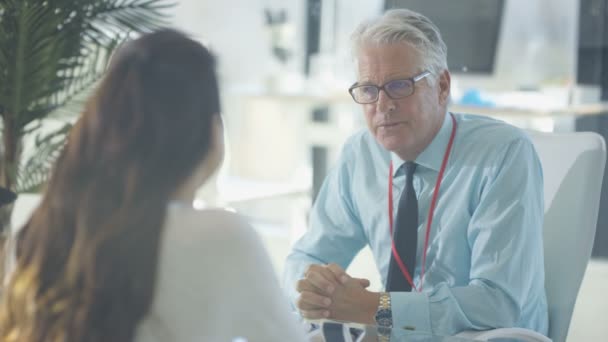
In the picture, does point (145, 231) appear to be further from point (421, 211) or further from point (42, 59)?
point (42, 59)

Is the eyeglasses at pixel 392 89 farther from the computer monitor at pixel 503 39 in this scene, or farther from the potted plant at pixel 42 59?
the computer monitor at pixel 503 39

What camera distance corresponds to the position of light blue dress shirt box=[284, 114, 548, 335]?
1722 millimetres

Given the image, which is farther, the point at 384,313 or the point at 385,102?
the point at 385,102

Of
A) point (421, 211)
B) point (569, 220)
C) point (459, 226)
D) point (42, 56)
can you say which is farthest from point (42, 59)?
point (569, 220)

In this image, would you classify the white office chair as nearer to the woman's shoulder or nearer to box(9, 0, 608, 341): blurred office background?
the woman's shoulder

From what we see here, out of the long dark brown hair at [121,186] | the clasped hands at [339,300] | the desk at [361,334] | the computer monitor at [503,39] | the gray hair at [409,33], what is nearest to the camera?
the long dark brown hair at [121,186]

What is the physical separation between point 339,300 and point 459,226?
1.11ft

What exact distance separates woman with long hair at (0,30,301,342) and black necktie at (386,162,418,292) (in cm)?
92

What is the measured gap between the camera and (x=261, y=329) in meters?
1.00

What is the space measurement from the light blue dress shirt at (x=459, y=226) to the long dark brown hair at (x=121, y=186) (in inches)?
34.6

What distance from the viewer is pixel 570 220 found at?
1909 mm

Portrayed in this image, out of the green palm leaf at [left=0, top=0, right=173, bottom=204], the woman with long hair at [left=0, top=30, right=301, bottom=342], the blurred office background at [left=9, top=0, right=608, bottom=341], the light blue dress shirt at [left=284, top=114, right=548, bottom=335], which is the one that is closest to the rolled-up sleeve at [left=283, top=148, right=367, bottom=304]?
the light blue dress shirt at [left=284, top=114, right=548, bottom=335]

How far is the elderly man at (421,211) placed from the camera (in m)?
1.72

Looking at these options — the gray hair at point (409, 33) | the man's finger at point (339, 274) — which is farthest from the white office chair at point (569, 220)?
the man's finger at point (339, 274)
